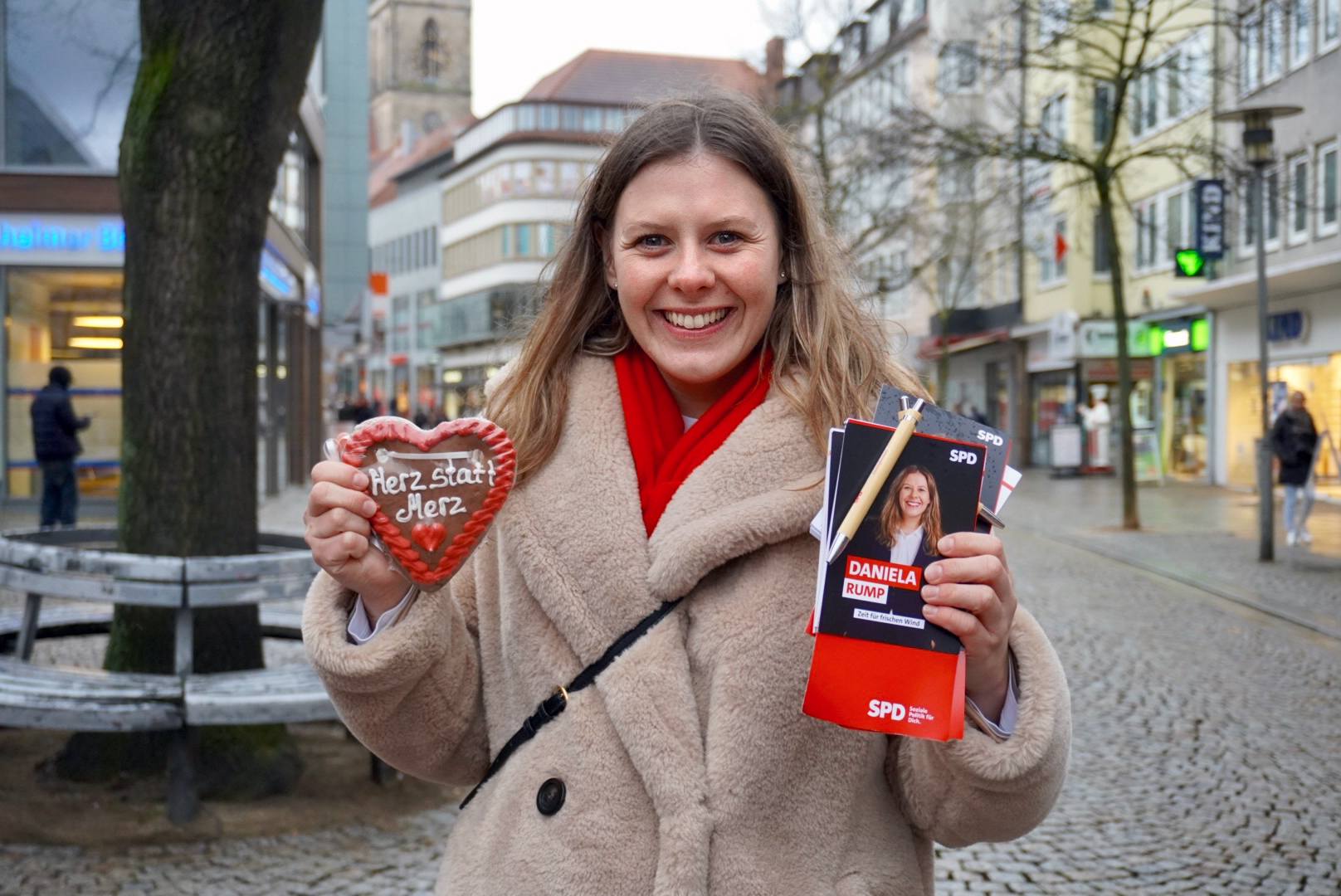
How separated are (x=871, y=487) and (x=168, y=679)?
4.36 metres

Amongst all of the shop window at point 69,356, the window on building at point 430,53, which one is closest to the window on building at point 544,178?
the window on building at point 430,53

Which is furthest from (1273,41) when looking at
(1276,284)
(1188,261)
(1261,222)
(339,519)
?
(339,519)

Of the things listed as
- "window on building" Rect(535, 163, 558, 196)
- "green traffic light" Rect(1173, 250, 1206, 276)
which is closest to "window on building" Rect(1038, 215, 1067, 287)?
"green traffic light" Rect(1173, 250, 1206, 276)

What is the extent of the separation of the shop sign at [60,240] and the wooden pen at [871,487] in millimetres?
17190

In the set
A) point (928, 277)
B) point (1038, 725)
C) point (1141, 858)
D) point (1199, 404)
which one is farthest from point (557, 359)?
point (928, 277)

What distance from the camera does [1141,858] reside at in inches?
199

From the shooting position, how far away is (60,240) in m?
17.2

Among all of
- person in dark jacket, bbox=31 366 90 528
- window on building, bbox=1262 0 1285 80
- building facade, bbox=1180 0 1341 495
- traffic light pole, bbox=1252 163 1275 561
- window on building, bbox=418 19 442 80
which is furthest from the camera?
window on building, bbox=418 19 442 80

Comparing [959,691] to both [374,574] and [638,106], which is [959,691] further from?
[638,106]

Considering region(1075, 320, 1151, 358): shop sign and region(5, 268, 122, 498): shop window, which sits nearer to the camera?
region(5, 268, 122, 498): shop window

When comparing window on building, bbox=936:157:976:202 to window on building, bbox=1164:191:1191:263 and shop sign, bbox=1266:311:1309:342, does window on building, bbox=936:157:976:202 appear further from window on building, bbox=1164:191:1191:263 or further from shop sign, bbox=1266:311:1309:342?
shop sign, bbox=1266:311:1309:342

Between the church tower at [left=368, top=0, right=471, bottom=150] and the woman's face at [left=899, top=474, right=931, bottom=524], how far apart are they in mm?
103232

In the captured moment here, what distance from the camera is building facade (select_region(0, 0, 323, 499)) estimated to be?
56.1 ft

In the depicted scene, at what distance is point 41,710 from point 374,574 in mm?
3521
